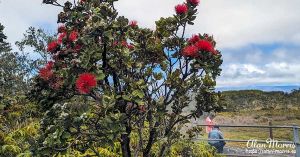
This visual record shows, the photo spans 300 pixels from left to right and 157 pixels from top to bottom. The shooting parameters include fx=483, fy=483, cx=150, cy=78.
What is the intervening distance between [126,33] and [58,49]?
0.67 m

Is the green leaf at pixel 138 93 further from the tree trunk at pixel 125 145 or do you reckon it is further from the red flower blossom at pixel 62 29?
the red flower blossom at pixel 62 29

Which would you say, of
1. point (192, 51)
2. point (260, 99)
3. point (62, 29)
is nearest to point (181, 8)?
point (192, 51)

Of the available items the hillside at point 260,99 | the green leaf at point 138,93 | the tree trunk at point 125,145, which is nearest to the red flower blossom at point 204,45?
the green leaf at point 138,93

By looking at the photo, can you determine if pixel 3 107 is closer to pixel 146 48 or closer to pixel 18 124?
pixel 18 124

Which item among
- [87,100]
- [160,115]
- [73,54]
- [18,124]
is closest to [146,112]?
[160,115]

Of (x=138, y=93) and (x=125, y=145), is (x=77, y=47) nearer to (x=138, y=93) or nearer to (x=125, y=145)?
(x=138, y=93)

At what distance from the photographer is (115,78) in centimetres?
471

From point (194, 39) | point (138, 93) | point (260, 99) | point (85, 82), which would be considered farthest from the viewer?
point (260, 99)

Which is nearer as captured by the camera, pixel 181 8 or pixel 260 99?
pixel 181 8

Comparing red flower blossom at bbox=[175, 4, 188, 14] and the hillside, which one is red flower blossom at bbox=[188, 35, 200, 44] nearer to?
red flower blossom at bbox=[175, 4, 188, 14]

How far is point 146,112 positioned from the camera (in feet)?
15.5

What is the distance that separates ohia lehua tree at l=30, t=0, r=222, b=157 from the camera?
414 centimetres

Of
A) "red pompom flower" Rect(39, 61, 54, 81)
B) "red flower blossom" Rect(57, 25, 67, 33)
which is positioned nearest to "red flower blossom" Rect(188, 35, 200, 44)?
"red flower blossom" Rect(57, 25, 67, 33)

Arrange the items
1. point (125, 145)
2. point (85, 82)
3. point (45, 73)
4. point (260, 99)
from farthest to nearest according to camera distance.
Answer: point (260, 99) < point (125, 145) < point (45, 73) < point (85, 82)
